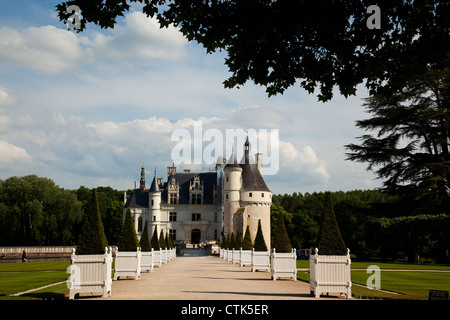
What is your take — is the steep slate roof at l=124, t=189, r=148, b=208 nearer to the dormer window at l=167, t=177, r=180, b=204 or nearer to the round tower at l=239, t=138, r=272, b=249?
the dormer window at l=167, t=177, r=180, b=204

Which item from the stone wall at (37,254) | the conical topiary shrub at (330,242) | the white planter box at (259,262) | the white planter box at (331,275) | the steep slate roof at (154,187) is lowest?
the stone wall at (37,254)

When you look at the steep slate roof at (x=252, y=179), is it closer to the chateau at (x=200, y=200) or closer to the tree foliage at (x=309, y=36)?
the chateau at (x=200, y=200)

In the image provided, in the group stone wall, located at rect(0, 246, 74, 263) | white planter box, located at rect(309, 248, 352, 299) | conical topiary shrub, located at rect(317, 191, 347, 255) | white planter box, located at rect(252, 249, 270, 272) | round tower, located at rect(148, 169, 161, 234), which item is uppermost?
round tower, located at rect(148, 169, 161, 234)

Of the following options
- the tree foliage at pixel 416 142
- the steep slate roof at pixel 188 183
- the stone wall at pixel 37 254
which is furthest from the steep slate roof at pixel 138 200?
the tree foliage at pixel 416 142

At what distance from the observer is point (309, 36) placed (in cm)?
883

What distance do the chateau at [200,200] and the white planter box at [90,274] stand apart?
54.0m

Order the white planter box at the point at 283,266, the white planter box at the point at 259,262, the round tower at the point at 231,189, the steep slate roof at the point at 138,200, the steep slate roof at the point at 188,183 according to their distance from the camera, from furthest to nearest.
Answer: the steep slate roof at the point at 188,183 < the steep slate roof at the point at 138,200 < the round tower at the point at 231,189 < the white planter box at the point at 259,262 < the white planter box at the point at 283,266

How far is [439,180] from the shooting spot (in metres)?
33.9

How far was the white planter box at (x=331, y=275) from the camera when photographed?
40.2 feet

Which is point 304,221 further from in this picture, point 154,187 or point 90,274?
point 90,274

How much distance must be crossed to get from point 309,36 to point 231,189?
58087 mm

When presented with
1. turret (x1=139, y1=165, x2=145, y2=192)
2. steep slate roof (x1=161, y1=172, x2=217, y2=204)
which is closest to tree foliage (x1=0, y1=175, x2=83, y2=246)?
turret (x1=139, y1=165, x2=145, y2=192)

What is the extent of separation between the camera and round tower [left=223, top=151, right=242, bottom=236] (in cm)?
6619
